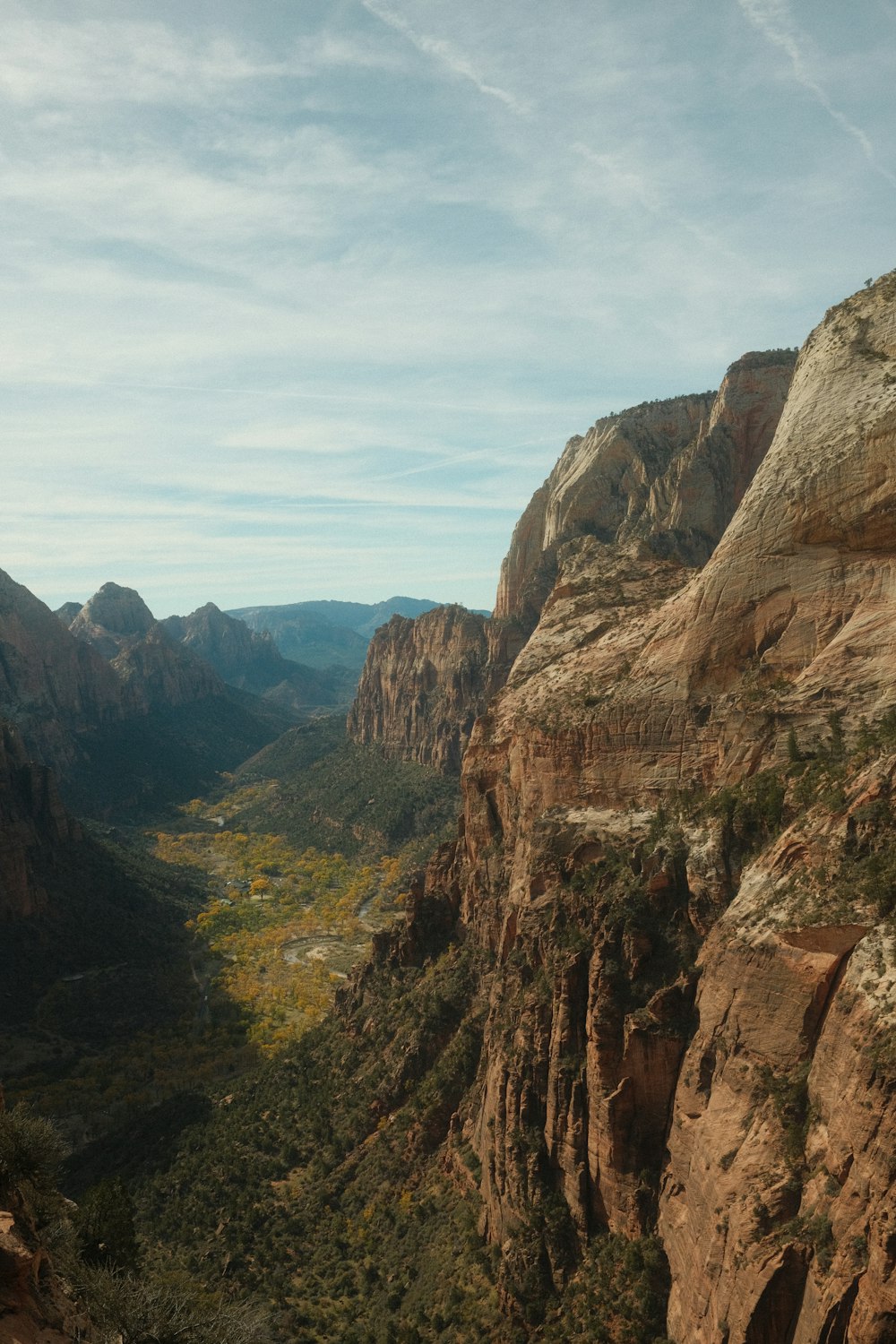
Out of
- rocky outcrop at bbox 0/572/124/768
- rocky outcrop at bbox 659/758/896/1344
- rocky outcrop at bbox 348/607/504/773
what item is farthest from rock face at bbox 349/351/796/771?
rocky outcrop at bbox 0/572/124/768

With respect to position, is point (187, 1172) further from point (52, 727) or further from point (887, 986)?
point (52, 727)

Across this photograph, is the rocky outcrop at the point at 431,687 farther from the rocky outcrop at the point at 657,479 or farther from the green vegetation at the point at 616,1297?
the green vegetation at the point at 616,1297

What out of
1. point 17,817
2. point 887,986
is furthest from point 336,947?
point 887,986

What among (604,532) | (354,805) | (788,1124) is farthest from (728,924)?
(354,805)

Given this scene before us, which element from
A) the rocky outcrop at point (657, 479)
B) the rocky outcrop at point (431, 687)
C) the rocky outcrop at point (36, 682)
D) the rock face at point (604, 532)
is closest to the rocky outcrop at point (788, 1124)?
the rock face at point (604, 532)

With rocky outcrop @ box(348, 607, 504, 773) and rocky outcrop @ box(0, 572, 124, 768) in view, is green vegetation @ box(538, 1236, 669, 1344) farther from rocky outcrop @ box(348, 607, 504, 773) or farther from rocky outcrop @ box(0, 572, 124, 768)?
rocky outcrop @ box(0, 572, 124, 768)
